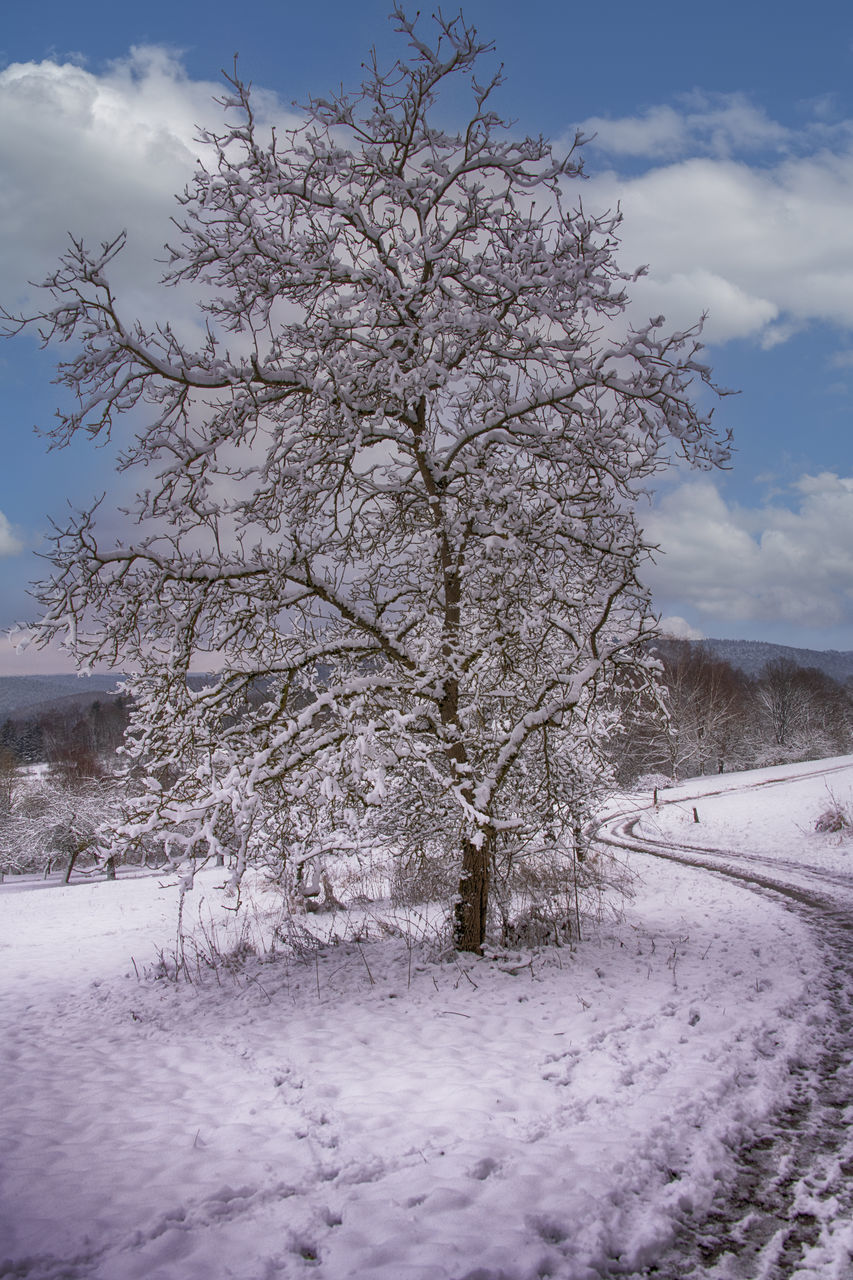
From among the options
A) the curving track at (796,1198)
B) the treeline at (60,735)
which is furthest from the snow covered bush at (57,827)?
the curving track at (796,1198)

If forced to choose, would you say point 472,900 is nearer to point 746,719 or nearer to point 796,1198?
point 796,1198

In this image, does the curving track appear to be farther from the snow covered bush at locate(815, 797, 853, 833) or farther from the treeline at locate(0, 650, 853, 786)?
the treeline at locate(0, 650, 853, 786)

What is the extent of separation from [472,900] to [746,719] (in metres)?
66.5

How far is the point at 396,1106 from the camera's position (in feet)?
13.9

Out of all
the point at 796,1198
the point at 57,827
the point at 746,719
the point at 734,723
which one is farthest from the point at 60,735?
the point at 796,1198

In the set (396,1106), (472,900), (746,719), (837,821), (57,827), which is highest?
(746,719)

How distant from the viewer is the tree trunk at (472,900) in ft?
24.1

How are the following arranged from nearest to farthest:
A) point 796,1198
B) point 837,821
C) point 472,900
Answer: point 796,1198, point 472,900, point 837,821

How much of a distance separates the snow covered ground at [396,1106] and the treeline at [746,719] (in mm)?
37136

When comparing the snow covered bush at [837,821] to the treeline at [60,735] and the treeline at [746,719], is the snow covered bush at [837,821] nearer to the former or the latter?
the treeline at [746,719]

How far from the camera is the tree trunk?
289 inches

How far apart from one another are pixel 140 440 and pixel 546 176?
4830 mm

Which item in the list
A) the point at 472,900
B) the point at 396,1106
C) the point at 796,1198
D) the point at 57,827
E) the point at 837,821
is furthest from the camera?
the point at 57,827

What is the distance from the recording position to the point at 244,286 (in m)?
6.72
